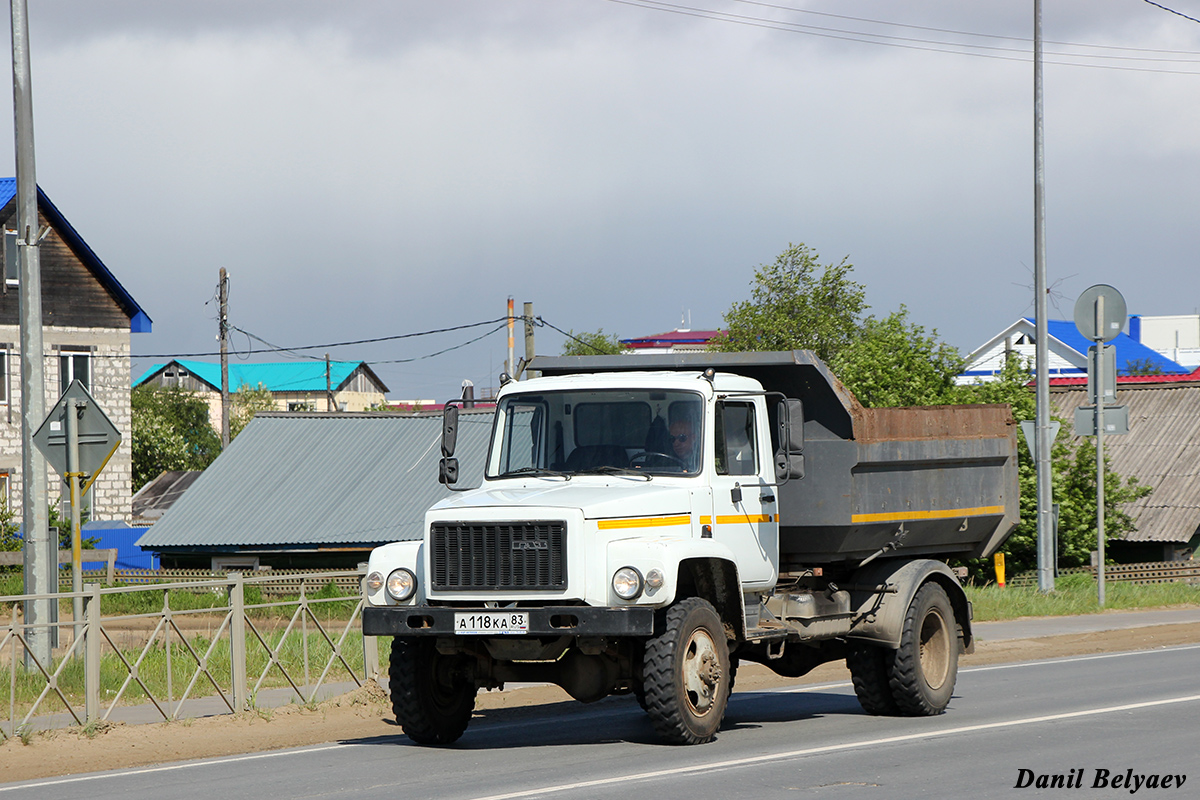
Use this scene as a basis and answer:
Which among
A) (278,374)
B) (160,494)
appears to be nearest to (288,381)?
(278,374)

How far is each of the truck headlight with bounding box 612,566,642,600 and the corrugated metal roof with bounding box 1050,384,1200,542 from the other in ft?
102

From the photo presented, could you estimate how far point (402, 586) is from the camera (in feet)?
34.1

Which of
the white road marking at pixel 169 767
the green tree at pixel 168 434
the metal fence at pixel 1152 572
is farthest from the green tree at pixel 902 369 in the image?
the green tree at pixel 168 434

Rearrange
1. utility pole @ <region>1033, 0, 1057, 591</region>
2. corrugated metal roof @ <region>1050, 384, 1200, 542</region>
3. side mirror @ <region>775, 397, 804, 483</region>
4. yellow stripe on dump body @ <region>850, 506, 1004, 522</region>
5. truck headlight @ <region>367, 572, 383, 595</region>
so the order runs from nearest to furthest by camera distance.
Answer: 1. truck headlight @ <region>367, 572, 383, 595</region>
2. side mirror @ <region>775, 397, 804, 483</region>
3. yellow stripe on dump body @ <region>850, 506, 1004, 522</region>
4. utility pole @ <region>1033, 0, 1057, 591</region>
5. corrugated metal roof @ <region>1050, 384, 1200, 542</region>

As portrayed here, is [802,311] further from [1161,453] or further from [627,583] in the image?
[627,583]

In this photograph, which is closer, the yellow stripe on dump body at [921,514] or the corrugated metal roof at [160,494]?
the yellow stripe on dump body at [921,514]

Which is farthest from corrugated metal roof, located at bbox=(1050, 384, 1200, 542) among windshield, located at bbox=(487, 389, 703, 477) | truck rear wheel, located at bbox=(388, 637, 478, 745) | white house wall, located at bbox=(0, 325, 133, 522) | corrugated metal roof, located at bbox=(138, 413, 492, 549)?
truck rear wheel, located at bbox=(388, 637, 478, 745)

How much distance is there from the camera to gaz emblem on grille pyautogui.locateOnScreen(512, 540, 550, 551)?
32.5ft

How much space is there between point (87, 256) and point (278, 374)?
90075 mm

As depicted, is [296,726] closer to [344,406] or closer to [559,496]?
[559,496]

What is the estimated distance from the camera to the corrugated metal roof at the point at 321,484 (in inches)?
1345

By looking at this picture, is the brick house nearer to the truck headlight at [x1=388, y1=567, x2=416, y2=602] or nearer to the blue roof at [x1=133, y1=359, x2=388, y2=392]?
the truck headlight at [x1=388, y1=567, x2=416, y2=602]

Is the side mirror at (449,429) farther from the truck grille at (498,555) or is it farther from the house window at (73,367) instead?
the house window at (73,367)

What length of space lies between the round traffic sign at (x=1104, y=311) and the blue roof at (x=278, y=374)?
352ft
